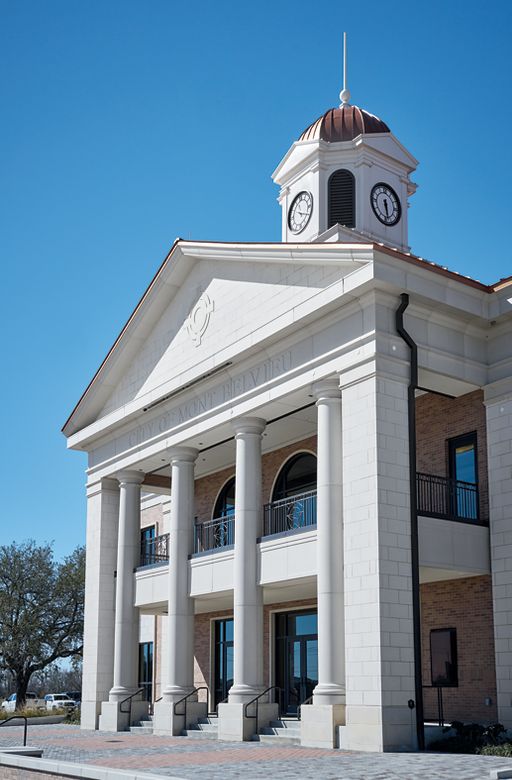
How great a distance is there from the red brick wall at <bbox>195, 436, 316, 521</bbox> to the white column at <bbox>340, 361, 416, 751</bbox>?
817cm

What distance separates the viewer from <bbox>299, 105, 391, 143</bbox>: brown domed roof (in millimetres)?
31594

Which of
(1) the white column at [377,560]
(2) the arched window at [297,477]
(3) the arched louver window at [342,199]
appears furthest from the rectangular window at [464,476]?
(3) the arched louver window at [342,199]

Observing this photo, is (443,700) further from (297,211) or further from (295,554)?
(297,211)

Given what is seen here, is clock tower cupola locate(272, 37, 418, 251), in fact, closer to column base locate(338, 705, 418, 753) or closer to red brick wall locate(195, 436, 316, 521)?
red brick wall locate(195, 436, 316, 521)

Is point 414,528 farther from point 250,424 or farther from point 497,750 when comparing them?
point 250,424

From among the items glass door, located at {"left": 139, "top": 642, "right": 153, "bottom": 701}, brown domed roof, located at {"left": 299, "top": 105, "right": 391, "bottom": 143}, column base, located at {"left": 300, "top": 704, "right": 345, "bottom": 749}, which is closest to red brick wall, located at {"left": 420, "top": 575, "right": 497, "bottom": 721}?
column base, located at {"left": 300, "top": 704, "right": 345, "bottom": 749}

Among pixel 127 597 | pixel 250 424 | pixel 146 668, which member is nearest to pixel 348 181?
pixel 250 424

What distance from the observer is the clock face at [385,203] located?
31.1m

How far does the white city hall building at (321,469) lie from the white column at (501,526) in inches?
1.7

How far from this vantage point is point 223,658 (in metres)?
32.8

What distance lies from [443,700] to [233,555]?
632 cm

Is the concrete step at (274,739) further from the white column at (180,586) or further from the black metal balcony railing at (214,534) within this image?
the black metal balcony railing at (214,534)

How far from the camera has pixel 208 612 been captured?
3319cm

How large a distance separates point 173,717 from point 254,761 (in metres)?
8.91
